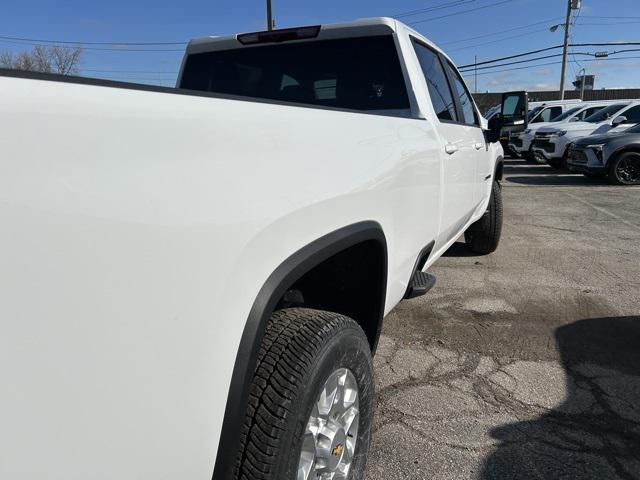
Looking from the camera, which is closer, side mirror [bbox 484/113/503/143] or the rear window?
the rear window

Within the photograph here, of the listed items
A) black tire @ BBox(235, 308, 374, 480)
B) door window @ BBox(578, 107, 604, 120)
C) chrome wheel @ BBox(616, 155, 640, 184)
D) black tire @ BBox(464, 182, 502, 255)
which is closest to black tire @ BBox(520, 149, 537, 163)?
door window @ BBox(578, 107, 604, 120)

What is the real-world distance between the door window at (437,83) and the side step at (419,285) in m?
1.02

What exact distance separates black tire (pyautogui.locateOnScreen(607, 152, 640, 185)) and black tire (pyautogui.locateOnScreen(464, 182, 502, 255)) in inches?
298

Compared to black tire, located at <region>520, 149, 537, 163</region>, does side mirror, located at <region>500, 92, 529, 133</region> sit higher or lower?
higher

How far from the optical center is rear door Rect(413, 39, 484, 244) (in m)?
3.00

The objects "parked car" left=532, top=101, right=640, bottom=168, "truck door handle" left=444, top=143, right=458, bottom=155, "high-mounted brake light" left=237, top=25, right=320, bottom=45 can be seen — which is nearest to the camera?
"truck door handle" left=444, top=143, right=458, bottom=155

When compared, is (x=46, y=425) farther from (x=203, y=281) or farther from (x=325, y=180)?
(x=325, y=180)

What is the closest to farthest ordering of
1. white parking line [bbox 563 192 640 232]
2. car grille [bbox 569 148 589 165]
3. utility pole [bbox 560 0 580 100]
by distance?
white parking line [bbox 563 192 640 232] → car grille [bbox 569 148 589 165] → utility pole [bbox 560 0 580 100]

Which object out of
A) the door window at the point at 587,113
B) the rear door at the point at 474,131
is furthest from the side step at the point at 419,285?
the door window at the point at 587,113

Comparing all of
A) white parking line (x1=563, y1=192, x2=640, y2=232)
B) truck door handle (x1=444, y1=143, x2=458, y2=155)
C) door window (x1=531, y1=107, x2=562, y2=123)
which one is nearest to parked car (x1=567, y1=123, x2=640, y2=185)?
white parking line (x1=563, y1=192, x2=640, y2=232)

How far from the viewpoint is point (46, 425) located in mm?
846

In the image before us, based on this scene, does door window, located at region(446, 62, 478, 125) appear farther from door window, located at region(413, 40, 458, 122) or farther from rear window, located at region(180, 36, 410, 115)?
rear window, located at region(180, 36, 410, 115)

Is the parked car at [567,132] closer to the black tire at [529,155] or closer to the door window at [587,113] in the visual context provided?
the black tire at [529,155]

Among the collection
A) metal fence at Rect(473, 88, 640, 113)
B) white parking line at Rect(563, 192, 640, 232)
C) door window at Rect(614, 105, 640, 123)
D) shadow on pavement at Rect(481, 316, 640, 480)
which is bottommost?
shadow on pavement at Rect(481, 316, 640, 480)
